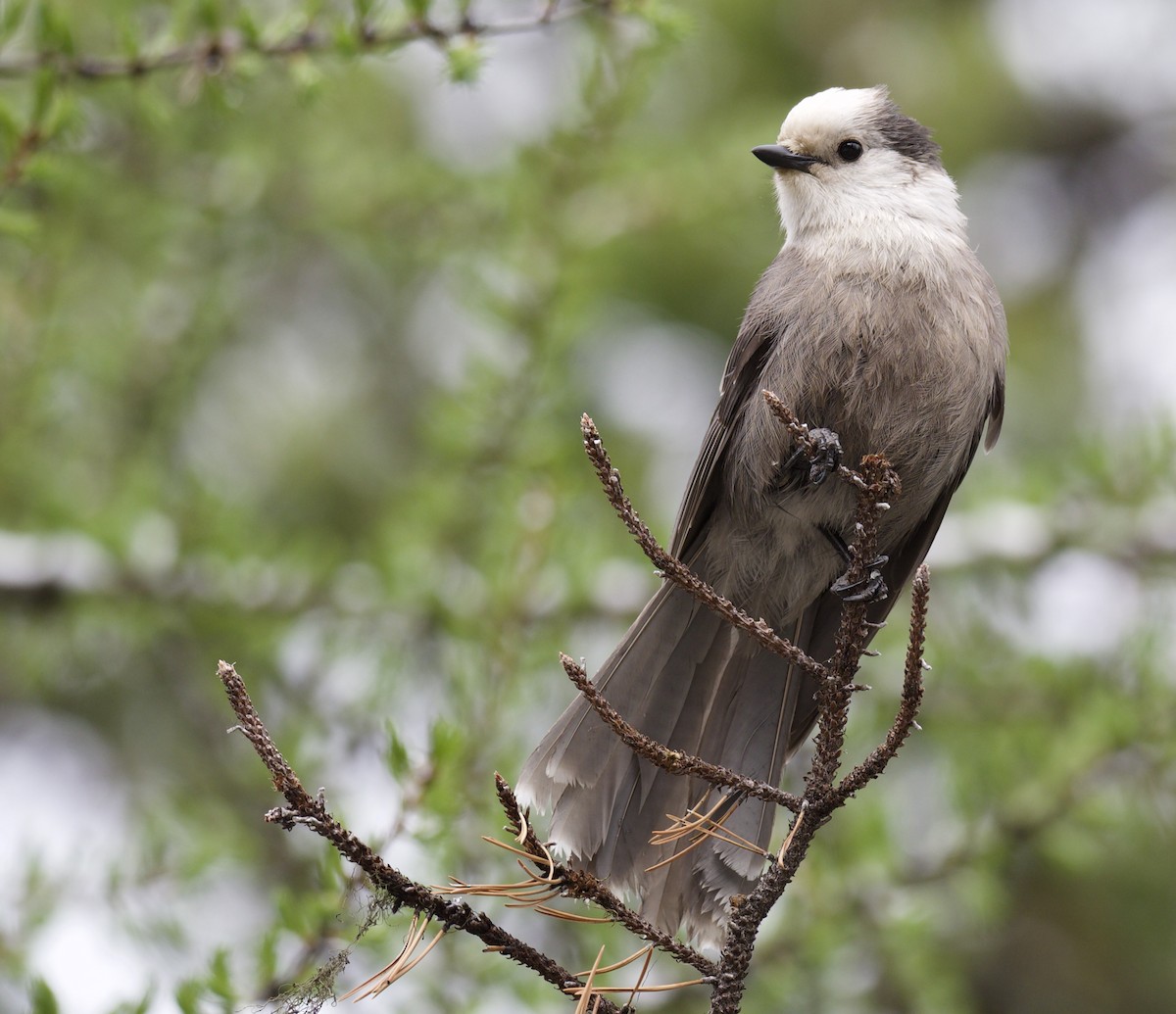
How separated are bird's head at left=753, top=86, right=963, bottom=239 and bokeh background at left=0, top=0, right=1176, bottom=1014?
382 mm

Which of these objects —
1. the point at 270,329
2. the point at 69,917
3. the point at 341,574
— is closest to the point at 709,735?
the point at 341,574

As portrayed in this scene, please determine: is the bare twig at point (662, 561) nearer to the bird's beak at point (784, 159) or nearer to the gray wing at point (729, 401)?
the gray wing at point (729, 401)

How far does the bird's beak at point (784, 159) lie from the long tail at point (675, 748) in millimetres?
1133

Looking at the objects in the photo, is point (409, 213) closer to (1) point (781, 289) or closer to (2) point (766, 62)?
(1) point (781, 289)

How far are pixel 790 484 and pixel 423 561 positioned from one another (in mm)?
1245

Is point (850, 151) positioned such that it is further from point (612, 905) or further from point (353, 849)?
point (353, 849)

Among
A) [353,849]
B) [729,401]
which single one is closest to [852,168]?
[729,401]

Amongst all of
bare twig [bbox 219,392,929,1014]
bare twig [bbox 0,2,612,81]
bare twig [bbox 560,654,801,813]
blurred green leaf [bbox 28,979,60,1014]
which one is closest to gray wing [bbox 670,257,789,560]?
bare twig [bbox 0,2,612,81]

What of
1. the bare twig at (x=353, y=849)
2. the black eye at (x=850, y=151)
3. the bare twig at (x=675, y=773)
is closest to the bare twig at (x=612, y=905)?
the bare twig at (x=675, y=773)

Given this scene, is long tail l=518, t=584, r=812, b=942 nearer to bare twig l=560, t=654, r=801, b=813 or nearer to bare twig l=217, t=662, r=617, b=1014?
bare twig l=560, t=654, r=801, b=813

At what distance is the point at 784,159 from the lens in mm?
3393

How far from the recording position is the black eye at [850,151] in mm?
3459

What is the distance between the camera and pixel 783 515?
316cm

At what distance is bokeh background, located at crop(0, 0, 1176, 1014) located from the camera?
3.14 metres
